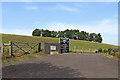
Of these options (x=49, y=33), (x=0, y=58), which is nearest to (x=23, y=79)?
(x=0, y=58)

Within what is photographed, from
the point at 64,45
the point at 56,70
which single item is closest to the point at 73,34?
the point at 64,45

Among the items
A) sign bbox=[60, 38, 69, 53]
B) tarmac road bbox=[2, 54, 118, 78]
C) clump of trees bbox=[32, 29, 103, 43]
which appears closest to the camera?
tarmac road bbox=[2, 54, 118, 78]

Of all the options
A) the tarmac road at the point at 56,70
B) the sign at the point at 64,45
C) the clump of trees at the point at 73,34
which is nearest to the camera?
the tarmac road at the point at 56,70

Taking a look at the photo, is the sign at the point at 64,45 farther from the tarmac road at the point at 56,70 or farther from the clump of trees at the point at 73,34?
the clump of trees at the point at 73,34

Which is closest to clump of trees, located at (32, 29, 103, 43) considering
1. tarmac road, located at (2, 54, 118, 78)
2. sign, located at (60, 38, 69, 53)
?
sign, located at (60, 38, 69, 53)

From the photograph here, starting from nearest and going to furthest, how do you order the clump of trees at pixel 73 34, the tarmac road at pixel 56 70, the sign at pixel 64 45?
1. the tarmac road at pixel 56 70
2. the sign at pixel 64 45
3. the clump of trees at pixel 73 34

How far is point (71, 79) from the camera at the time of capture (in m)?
6.33

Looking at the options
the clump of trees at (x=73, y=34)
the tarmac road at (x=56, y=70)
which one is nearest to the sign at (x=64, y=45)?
the tarmac road at (x=56, y=70)

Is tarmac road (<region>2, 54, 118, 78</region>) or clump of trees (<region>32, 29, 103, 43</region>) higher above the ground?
clump of trees (<region>32, 29, 103, 43</region>)

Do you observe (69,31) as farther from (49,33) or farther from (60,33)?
(49,33)

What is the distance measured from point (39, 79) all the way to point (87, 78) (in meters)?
2.43

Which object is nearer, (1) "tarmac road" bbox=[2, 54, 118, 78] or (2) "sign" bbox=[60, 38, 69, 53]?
(1) "tarmac road" bbox=[2, 54, 118, 78]

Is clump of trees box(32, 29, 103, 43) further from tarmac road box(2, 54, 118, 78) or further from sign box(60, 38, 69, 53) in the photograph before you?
tarmac road box(2, 54, 118, 78)

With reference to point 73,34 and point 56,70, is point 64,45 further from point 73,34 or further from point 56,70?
point 73,34
